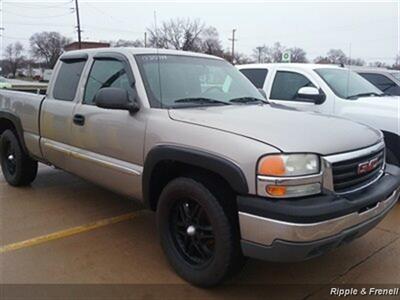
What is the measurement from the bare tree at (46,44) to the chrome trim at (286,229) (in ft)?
285

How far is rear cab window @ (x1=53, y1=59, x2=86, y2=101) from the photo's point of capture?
15.6ft

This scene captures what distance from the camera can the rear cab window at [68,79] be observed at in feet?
15.6

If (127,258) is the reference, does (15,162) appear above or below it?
above

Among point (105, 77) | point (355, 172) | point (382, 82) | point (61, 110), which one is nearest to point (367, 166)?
point (355, 172)

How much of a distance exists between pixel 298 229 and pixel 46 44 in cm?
9179

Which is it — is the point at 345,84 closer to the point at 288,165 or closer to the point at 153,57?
the point at 153,57

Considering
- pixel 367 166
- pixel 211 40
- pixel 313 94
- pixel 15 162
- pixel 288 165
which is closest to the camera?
pixel 288 165

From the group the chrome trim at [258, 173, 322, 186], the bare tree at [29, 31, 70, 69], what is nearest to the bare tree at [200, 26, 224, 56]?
the bare tree at [29, 31, 70, 69]

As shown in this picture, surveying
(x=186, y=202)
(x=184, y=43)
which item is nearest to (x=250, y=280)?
(x=186, y=202)

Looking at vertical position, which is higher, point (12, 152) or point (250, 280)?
point (12, 152)

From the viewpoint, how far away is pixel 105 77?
4.36 m

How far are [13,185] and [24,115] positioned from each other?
1.10m

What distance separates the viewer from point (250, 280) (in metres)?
3.42

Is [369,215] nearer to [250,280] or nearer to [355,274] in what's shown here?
[355,274]
